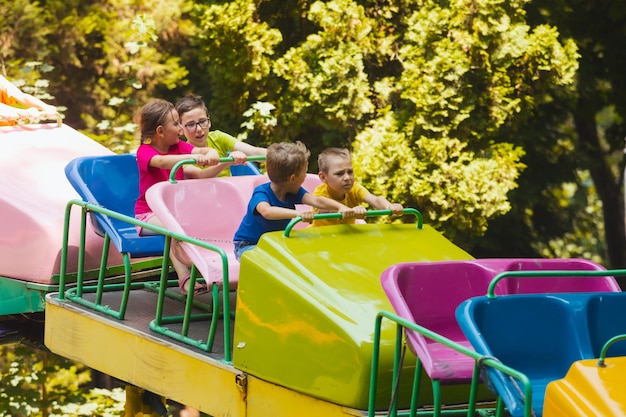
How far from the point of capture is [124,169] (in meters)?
7.30

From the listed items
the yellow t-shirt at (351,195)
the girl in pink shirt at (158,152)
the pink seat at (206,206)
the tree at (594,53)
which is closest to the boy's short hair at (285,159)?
the yellow t-shirt at (351,195)

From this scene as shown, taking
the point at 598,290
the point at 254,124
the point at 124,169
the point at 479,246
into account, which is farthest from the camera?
the point at 479,246

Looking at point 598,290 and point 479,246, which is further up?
point 598,290

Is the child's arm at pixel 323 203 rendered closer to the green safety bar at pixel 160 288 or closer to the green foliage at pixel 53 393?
the green safety bar at pixel 160 288

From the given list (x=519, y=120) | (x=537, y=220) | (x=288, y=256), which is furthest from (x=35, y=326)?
Answer: (x=537, y=220)

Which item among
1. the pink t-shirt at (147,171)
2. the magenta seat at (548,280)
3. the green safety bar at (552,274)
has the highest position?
the green safety bar at (552,274)

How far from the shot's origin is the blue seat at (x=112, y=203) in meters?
6.46

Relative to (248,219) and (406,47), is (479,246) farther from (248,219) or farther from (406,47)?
(248,219)

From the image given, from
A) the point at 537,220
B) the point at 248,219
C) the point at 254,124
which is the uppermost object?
the point at 248,219

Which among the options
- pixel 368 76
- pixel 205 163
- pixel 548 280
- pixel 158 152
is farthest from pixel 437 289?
pixel 368 76

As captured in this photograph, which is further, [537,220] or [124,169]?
[537,220]

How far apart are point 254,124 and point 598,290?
7.04 meters

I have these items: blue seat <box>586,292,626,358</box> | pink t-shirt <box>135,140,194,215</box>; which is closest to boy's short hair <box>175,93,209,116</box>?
pink t-shirt <box>135,140,194,215</box>

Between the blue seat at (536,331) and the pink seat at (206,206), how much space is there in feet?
6.24
